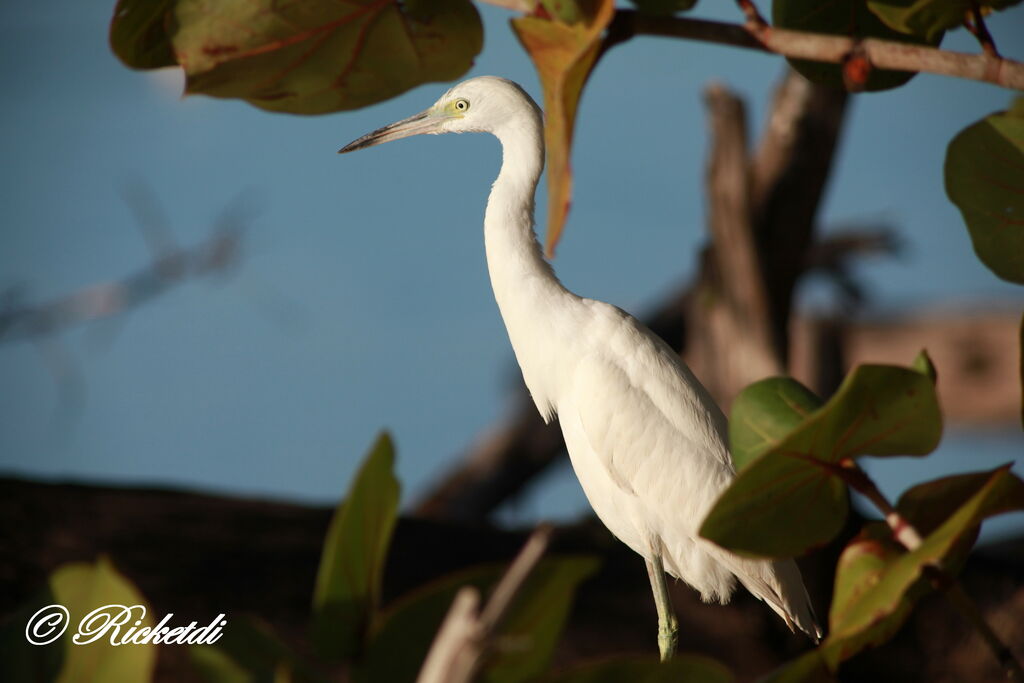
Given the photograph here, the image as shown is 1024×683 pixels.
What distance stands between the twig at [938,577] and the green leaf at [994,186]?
0.14 m

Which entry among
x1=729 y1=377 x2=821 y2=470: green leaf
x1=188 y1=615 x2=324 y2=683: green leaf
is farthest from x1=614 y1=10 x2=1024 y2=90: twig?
x1=188 y1=615 x2=324 y2=683: green leaf

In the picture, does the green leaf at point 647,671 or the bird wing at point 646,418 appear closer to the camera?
the green leaf at point 647,671

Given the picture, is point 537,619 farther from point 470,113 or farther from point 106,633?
point 470,113

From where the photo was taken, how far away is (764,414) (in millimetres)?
347

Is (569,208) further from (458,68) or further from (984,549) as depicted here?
(984,549)

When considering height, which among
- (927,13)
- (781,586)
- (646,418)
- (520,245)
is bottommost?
(781,586)

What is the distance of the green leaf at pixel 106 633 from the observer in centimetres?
28

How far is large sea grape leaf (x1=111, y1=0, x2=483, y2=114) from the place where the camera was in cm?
41

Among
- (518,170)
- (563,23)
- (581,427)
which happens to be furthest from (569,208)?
(581,427)

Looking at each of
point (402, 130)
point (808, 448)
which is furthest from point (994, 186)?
point (402, 130)

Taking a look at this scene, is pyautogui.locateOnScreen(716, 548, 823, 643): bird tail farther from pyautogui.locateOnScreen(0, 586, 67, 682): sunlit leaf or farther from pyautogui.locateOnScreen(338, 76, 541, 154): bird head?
pyautogui.locateOnScreen(0, 586, 67, 682): sunlit leaf

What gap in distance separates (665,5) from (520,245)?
21.7 inches

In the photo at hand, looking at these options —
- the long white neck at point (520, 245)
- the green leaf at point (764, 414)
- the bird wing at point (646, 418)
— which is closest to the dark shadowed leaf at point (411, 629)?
the green leaf at point (764, 414)

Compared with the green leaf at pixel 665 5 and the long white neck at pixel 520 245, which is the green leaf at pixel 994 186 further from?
the long white neck at pixel 520 245
